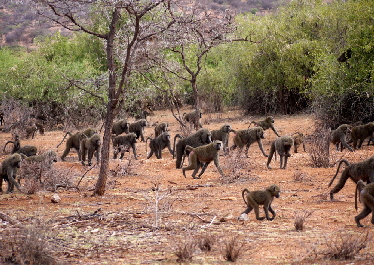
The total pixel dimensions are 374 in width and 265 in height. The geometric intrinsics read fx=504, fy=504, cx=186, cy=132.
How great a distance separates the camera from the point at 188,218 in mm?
7113

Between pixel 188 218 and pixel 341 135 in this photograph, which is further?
pixel 341 135

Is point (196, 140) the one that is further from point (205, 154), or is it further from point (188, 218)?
point (188, 218)

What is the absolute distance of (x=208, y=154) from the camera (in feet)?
36.6

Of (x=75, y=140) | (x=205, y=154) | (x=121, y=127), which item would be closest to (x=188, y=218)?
(x=205, y=154)

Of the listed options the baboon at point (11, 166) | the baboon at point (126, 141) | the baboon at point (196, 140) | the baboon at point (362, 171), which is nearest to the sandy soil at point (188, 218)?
the baboon at point (11, 166)

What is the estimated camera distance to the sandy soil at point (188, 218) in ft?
17.7

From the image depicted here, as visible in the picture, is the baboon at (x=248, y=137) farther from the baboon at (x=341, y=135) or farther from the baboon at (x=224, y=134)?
the baboon at (x=341, y=135)

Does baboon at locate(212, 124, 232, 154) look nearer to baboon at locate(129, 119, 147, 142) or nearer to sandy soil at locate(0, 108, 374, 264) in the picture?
sandy soil at locate(0, 108, 374, 264)

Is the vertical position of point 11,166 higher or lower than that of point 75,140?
lower

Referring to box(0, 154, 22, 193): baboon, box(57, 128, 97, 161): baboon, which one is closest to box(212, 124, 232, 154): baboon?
box(57, 128, 97, 161): baboon

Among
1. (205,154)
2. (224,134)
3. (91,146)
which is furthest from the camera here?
(224,134)

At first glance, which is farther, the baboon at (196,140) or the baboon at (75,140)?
the baboon at (75,140)

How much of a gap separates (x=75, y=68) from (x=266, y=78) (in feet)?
29.9

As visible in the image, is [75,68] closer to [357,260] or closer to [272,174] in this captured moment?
[272,174]
